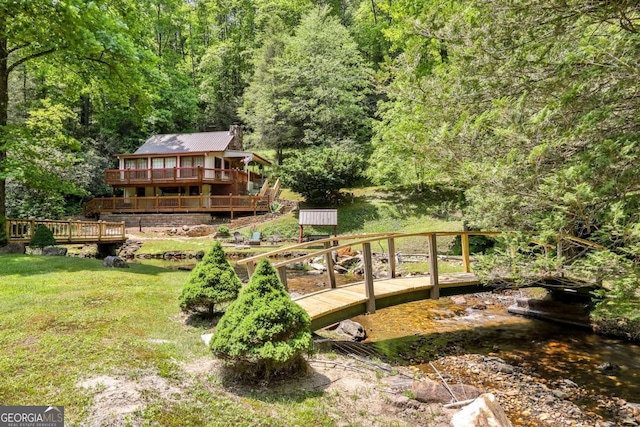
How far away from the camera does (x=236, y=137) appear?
1291 inches

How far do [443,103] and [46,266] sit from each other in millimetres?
11692

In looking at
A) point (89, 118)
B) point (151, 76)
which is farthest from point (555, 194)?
point (89, 118)

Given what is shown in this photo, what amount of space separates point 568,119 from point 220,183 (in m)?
26.8

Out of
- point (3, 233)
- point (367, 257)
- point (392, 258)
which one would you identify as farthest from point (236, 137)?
point (367, 257)

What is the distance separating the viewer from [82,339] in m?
4.94

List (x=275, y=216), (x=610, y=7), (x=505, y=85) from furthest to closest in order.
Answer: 1. (x=275, y=216)
2. (x=505, y=85)
3. (x=610, y=7)

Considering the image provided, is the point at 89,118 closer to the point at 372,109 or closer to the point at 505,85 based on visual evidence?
the point at 372,109

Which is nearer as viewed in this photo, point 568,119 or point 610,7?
point 610,7

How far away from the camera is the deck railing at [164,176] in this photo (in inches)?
1113

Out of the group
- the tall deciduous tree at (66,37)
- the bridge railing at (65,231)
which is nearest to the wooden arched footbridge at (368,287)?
the tall deciduous tree at (66,37)

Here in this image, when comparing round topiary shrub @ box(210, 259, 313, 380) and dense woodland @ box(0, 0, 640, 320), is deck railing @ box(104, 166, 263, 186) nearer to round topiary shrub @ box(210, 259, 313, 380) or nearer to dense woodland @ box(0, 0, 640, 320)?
dense woodland @ box(0, 0, 640, 320)

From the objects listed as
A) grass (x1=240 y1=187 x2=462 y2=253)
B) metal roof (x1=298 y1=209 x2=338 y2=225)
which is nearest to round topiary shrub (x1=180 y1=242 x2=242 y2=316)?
metal roof (x1=298 y1=209 x2=338 y2=225)

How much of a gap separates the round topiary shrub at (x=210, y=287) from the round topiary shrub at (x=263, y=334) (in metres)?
1.96

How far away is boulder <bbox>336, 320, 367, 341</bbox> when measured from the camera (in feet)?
24.8
